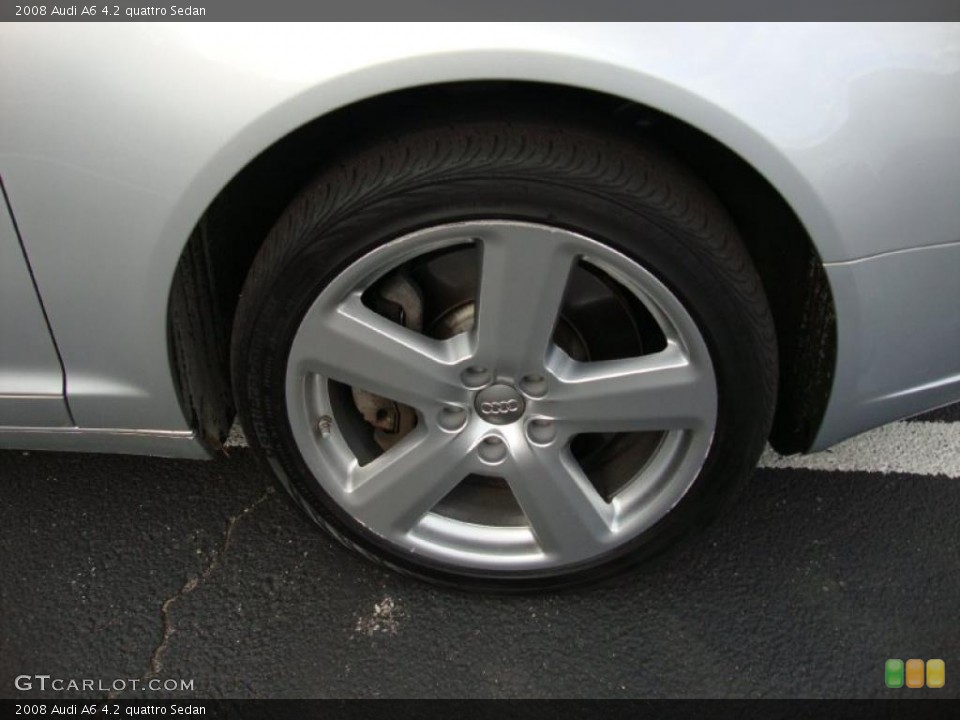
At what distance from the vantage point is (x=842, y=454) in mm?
2154

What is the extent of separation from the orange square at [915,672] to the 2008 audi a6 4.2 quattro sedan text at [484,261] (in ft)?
1.53

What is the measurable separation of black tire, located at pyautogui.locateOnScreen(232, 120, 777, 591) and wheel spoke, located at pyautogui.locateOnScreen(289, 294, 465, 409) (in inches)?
1.6

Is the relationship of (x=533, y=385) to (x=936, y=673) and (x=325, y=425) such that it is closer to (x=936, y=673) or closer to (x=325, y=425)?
(x=325, y=425)

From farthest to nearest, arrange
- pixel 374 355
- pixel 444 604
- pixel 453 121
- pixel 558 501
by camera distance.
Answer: pixel 444 604 → pixel 558 501 → pixel 374 355 → pixel 453 121

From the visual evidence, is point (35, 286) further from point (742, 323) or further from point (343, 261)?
point (742, 323)

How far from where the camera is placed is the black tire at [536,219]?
140 cm

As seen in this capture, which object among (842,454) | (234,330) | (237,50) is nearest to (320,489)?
(234,330)

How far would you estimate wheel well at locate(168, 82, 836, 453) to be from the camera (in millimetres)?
1470

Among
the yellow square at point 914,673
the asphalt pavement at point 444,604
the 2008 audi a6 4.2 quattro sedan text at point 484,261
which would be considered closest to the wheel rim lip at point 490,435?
the 2008 audi a6 4.2 quattro sedan text at point 484,261

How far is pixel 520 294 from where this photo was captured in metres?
1.49

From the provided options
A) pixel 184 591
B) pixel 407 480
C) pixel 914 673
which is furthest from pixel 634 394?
pixel 184 591

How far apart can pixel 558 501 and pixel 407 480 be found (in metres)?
0.29

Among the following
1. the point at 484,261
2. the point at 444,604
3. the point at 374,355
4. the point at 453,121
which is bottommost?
the point at 444,604

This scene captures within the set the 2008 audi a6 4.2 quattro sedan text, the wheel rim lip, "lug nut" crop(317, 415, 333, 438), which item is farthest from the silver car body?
"lug nut" crop(317, 415, 333, 438)
